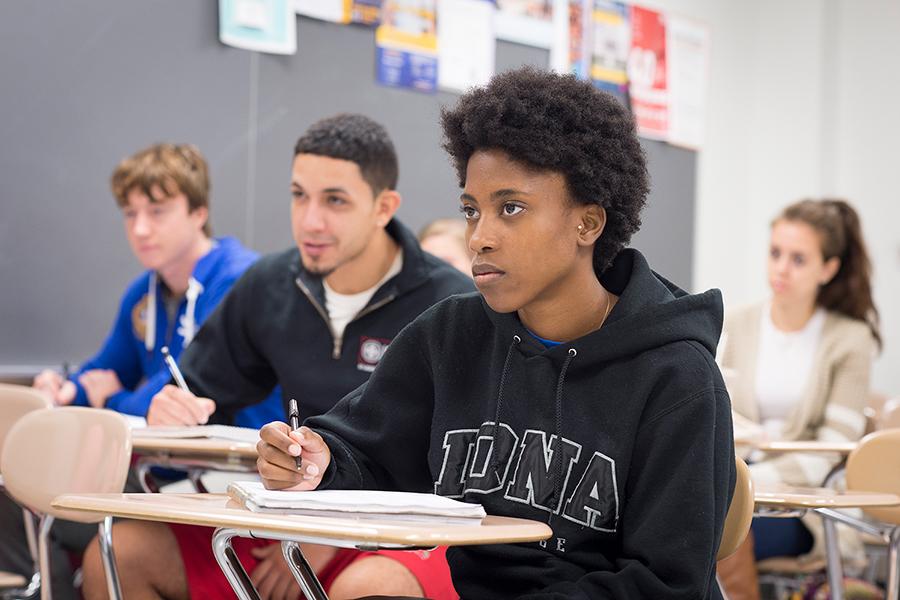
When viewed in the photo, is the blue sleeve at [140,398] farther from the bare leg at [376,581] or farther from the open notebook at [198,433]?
the bare leg at [376,581]

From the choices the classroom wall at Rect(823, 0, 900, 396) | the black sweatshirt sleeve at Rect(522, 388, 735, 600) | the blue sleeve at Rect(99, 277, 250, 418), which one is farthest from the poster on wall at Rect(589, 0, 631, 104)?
the black sweatshirt sleeve at Rect(522, 388, 735, 600)

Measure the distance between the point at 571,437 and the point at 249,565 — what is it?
2.88ft

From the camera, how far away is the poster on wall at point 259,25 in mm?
3945

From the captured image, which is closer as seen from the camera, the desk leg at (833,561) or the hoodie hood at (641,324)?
the hoodie hood at (641,324)

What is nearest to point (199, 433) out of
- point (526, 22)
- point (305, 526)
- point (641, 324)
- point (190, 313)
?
point (641, 324)

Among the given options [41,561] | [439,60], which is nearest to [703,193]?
[439,60]

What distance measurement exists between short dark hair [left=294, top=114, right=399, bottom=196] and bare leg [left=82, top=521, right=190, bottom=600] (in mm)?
1062

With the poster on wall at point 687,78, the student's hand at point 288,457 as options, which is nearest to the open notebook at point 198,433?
the student's hand at point 288,457

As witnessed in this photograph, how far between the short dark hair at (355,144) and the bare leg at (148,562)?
1.06 metres

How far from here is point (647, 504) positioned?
60.7 inches

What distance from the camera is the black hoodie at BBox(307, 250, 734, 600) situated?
1514mm

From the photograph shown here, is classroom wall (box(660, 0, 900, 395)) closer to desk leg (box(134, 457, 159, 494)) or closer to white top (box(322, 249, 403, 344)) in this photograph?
white top (box(322, 249, 403, 344))

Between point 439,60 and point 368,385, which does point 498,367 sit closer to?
point 368,385

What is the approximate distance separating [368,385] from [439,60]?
2.94 meters
